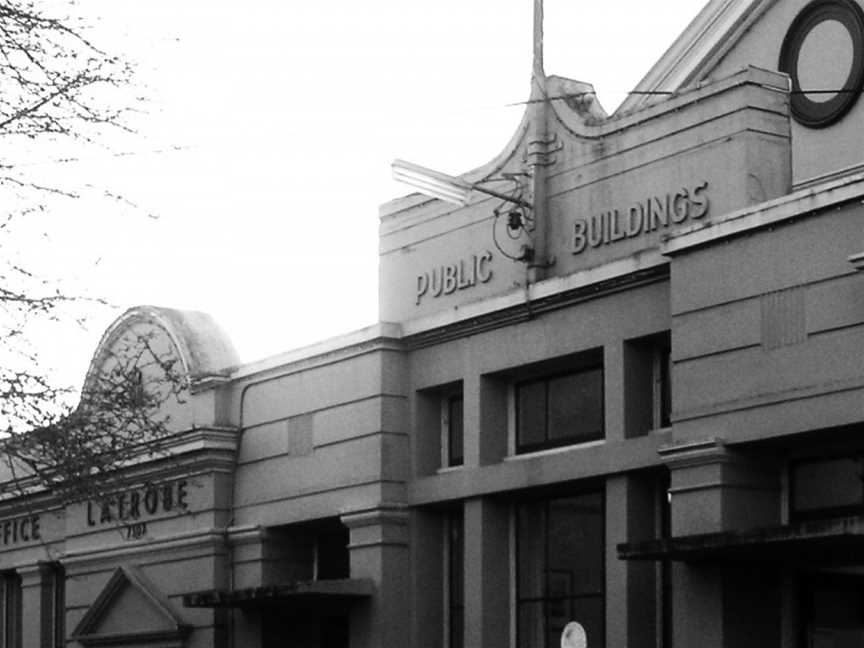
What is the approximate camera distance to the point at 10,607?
32.7 m

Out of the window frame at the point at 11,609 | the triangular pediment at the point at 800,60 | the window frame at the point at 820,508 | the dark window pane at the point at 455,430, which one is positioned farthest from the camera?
the window frame at the point at 11,609

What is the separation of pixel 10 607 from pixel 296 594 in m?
11.3

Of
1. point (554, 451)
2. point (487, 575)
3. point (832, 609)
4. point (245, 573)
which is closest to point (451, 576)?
point (487, 575)

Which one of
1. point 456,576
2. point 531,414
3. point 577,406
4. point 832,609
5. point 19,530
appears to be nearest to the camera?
point 832,609

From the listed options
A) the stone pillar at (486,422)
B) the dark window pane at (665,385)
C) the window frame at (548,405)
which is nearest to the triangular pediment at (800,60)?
the window frame at (548,405)

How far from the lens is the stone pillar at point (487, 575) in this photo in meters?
21.5

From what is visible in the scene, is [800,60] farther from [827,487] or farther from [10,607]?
[10,607]

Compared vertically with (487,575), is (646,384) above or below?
above

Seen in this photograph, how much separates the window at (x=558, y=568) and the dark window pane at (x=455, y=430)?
1347mm

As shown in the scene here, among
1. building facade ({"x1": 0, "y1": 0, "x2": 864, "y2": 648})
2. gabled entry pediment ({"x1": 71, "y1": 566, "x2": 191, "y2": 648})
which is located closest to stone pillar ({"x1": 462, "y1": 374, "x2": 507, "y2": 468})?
building facade ({"x1": 0, "y1": 0, "x2": 864, "y2": 648})

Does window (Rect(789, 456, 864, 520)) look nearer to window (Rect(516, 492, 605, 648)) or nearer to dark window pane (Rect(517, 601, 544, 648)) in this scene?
window (Rect(516, 492, 605, 648))

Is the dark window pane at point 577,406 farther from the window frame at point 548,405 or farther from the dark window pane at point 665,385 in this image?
the dark window pane at point 665,385

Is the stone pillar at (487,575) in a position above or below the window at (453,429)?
below

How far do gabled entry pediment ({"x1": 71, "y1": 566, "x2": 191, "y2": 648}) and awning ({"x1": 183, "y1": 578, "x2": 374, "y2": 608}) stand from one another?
6.90 feet
